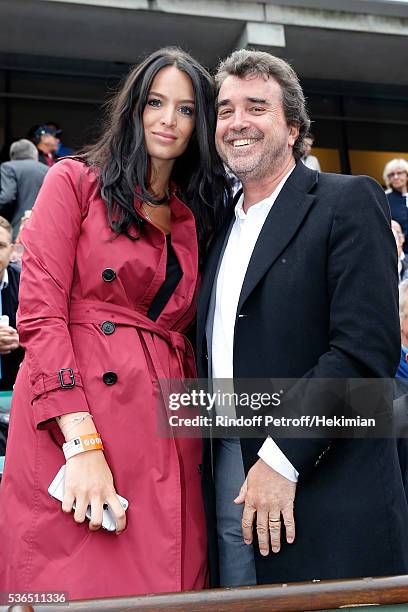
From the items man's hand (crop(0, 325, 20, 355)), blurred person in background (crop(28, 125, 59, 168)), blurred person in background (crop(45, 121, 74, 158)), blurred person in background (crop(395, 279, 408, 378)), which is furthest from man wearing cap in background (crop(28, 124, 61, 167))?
blurred person in background (crop(395, 279, 408, 378))

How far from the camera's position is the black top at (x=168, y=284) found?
2422 mm

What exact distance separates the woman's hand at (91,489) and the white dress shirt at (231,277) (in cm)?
52

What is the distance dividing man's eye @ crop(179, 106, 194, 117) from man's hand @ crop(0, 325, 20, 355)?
189 centimetres

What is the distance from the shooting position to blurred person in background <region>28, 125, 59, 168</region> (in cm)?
874

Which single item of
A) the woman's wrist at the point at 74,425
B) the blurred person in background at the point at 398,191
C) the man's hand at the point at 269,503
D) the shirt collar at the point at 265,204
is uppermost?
the blurred person in background at the point at 398,191

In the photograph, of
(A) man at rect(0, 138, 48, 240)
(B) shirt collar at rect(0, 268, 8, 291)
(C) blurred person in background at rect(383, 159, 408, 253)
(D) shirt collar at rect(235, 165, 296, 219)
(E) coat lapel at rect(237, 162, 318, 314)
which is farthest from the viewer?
(C) blurred person in background at rect(383, 159, 408, 253)

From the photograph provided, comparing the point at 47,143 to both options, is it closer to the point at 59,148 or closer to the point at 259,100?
the point at 59,148

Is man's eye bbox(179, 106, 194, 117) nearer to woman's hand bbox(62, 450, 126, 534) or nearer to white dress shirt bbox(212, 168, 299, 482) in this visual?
white dress shirt bbox(212, 168, 299, 482)

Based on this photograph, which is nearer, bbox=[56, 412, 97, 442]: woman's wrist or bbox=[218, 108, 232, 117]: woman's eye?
bbox=[56, 412, 97, 442]: woman's wrist

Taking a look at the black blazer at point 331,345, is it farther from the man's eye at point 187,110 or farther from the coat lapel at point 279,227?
the man's eye at point 187,110

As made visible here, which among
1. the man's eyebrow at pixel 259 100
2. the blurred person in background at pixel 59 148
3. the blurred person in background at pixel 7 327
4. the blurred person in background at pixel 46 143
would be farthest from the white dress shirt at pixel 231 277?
the blurred person in background at pixel 59 148

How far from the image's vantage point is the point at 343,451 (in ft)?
7.05

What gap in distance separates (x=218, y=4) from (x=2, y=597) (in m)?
8.39

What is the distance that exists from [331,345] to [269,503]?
0.49 meters
